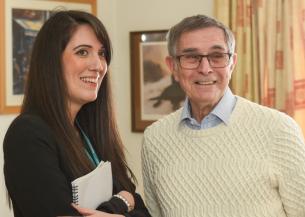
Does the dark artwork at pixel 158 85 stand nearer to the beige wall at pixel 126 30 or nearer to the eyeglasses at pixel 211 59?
the beige wall at pixel 126 30

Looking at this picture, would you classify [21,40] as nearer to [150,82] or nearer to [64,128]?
[150,82]

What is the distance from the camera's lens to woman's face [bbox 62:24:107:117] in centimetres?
162

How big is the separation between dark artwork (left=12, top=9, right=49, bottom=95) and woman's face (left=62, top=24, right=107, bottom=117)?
1452 mm

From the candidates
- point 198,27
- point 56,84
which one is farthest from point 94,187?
point 198,27

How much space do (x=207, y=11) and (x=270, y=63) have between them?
2.22 ft

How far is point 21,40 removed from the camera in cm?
305

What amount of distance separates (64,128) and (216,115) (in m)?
0.57

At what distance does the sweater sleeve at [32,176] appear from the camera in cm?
142

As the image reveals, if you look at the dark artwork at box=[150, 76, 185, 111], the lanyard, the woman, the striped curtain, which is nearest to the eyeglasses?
the woman

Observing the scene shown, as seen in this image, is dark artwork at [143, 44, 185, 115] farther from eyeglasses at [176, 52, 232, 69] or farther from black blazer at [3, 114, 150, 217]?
black blazer at [3, 114, 150, 217]

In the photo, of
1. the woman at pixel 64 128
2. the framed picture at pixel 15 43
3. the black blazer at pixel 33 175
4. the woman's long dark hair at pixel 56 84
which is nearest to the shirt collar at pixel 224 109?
the woman at pixel 64 128

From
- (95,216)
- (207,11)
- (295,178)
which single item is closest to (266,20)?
(207,11)

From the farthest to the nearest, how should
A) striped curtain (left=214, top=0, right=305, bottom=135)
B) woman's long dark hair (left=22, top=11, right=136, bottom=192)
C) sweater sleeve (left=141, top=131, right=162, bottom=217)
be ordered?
striped curtain (left=214, top=0, right=305, bottom=135), sweater sleeve (left=141, top=131, right=162, bottom=217), woman's long dark hair (left=22, top=11, right=136, bottom=192)

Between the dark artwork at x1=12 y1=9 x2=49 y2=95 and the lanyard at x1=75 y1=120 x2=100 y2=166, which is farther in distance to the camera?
the dark artwork at x1=12 y1=9 x2=49 y2=95
